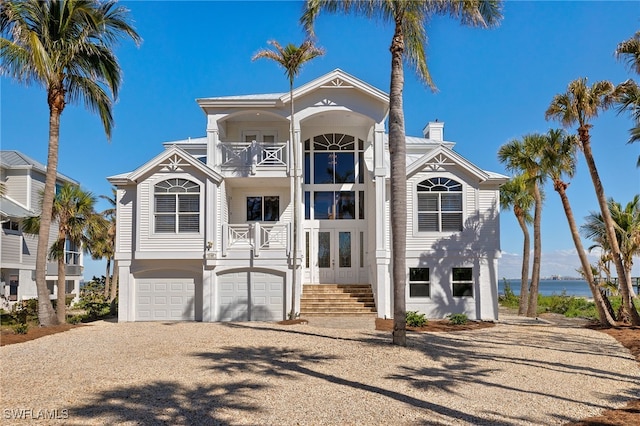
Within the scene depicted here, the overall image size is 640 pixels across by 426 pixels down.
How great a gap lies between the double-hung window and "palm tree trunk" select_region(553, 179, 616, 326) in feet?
35.6

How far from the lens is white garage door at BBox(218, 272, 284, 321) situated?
19.0 metres

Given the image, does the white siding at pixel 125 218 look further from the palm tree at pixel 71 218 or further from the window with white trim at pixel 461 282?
the window with white trim at pixel 461 282

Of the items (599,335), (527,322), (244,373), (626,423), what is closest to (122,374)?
(244,373)

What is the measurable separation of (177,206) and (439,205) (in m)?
10.1

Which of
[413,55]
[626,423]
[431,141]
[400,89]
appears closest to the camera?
[626,423]

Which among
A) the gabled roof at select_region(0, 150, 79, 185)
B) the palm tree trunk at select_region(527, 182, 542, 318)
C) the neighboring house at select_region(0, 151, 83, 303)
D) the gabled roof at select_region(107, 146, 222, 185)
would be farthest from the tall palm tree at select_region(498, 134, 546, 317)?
the gabled roof at select_region(0, 150, 79, 185)

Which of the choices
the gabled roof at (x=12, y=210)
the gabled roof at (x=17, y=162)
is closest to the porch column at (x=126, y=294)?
the gabled roof at (x=12, y=210)

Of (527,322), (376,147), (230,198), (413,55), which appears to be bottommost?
(527,322)

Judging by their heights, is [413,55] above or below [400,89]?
above

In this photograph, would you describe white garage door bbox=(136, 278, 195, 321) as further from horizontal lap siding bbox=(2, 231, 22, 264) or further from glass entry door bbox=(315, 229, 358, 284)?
horizontal lap siding bbox=(2, 231, 22, 264)

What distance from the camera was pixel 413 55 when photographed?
13789 millimetres

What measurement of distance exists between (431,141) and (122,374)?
68.7ft

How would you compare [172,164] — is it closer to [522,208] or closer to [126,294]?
[126,294]

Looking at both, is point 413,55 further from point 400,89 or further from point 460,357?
point 460,357
